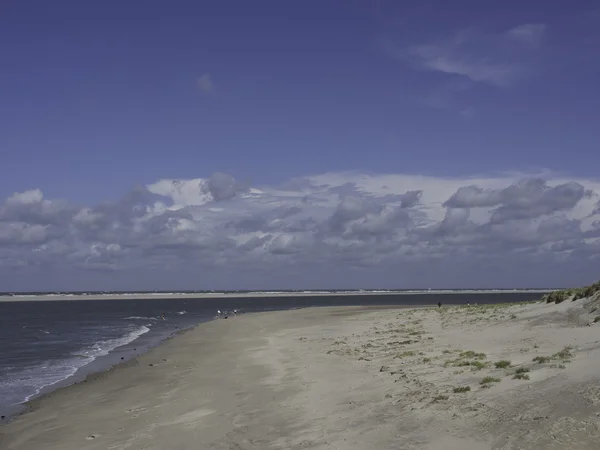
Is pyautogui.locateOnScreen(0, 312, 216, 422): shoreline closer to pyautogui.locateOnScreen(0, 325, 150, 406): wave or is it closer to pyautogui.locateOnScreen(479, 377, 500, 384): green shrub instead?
pyautogui.locateOnScreen(0, 325, 150, 406): wave

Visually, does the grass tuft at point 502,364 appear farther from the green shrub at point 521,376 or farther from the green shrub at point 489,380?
the green shrub at point 521,376

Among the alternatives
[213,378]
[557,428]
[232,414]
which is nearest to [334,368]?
[213,378]

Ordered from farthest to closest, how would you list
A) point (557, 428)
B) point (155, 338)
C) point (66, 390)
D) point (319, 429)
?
1. point (155, 338)
2. point (66, 390)
3. point (319, 429)
4. point (557, 428)

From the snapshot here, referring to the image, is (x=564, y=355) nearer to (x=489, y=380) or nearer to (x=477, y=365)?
(x=477, y=365)

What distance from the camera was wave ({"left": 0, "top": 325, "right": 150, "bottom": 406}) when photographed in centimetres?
3098

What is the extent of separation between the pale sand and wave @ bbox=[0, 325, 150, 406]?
2624 mm

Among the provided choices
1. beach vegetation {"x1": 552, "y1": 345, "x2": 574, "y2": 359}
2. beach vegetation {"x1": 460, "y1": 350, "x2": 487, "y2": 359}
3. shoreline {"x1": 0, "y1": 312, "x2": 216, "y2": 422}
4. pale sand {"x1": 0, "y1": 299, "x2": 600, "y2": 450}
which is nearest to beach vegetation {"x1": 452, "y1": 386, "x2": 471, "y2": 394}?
pale sand {"x1": 0, "y1": 299, "x2": 600, "y2": 450}

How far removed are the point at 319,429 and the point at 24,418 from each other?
1461cm

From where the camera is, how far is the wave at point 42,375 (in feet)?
102

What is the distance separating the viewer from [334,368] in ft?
98.7

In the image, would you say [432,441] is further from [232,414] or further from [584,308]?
[584,308]

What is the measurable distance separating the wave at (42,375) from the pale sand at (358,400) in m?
2.62

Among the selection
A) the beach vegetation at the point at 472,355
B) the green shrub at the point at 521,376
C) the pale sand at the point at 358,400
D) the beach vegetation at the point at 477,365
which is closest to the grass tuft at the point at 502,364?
the pale sand at the point at 358,400

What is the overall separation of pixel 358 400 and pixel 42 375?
25.8 meters
